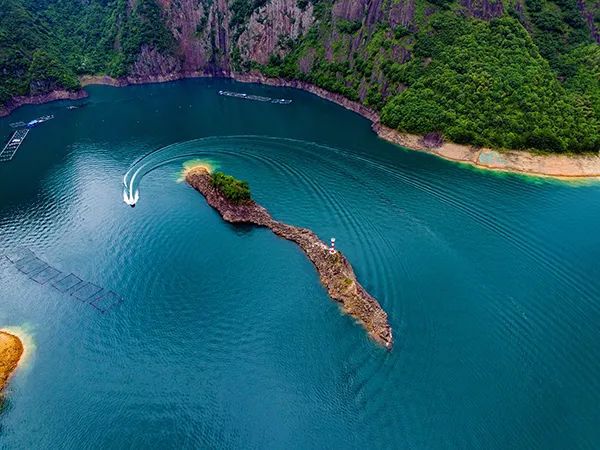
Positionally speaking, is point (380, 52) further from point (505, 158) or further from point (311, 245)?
point (311, 245)

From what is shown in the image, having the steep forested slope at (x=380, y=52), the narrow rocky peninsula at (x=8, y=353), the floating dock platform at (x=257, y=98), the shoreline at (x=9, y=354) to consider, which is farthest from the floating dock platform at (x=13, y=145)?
the narrow rocky peninsula at (x=8, y=353)

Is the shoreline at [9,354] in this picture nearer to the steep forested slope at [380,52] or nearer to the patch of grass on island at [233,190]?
the patch of grass on island at [233,190]

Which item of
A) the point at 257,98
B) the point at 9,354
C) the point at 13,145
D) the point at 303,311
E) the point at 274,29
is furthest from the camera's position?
the point at 274,29

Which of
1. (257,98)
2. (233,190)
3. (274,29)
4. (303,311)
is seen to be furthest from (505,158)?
(274,29)

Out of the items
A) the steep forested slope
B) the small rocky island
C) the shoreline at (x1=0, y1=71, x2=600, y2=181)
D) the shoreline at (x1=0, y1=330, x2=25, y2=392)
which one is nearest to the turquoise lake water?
the shoreline at (x1=0, y1=330, x2=25, y2=392)

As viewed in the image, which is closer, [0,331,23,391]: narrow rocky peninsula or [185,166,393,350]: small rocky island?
[0,331,23,391]: narrow rocky peninsula

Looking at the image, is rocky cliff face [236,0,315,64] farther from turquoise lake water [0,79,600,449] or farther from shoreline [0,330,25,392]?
shoreline [0,330,25,392]
